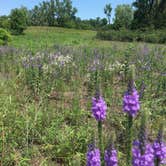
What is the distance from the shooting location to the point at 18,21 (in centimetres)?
4669

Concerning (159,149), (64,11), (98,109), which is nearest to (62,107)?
(98,109)

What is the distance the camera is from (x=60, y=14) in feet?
333

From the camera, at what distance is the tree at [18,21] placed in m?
44.9

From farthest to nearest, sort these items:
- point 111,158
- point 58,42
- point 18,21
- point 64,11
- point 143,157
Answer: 1. point 64,11
2. point 18,21
3. point 58,42
4. point 111,158
5. point 143,157

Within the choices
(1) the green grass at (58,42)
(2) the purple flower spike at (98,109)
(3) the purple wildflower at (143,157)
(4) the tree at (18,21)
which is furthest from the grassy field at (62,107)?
(4) the tree at (18,21)

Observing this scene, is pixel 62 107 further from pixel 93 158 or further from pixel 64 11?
pixel 64 11

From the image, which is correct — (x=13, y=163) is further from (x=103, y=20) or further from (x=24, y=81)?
(x=103, y=20)

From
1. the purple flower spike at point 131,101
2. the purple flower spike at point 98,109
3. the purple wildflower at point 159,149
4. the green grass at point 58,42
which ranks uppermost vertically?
the purple flower spike at point 131,101

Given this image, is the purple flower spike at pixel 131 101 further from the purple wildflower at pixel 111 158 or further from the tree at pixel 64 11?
the tree at pixel 64 11

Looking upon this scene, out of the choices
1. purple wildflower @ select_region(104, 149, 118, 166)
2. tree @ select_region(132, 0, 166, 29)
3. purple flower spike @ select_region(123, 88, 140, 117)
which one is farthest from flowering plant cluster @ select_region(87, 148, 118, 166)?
tree @ select_region(132, 0, 166, 29)

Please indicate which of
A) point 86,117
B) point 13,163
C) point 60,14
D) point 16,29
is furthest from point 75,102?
point 60,14

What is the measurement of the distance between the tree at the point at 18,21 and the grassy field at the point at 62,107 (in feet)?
111

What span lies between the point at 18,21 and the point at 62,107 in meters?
40.4

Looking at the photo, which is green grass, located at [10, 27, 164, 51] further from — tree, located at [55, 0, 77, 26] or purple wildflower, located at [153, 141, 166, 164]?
tree, located at [55, 0, 77, 26]
